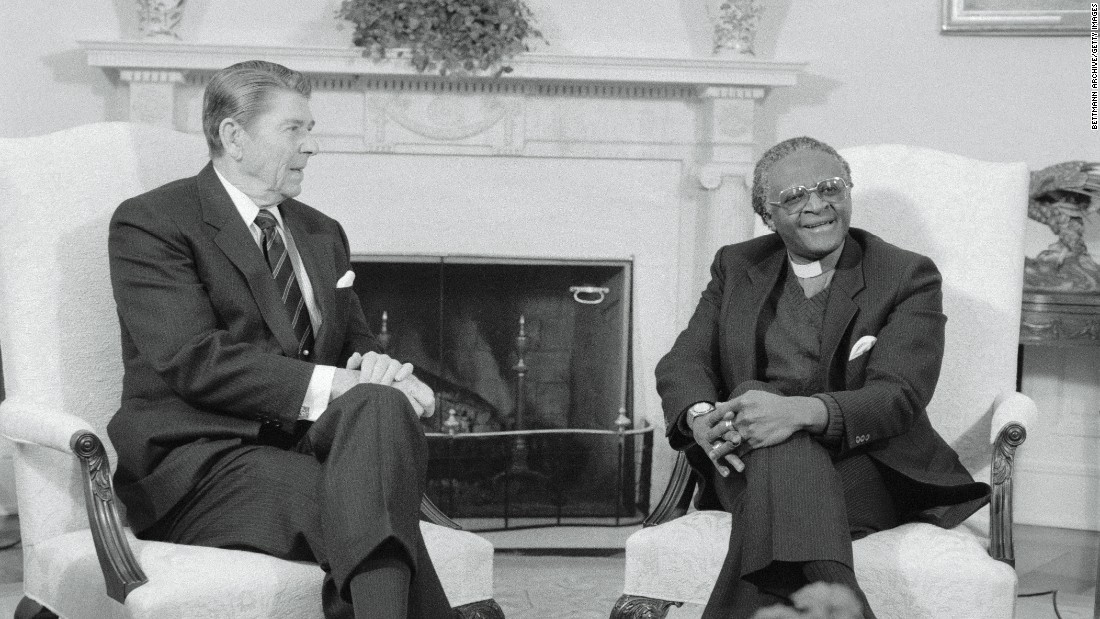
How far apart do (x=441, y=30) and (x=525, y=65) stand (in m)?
0.30

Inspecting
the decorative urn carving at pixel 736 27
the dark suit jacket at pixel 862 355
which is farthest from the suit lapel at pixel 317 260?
the decorative urn carving at pixel 736 27

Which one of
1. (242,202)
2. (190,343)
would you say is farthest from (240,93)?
(190,343)

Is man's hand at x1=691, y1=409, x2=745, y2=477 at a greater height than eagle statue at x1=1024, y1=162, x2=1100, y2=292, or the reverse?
eagle statue at x1=1024, y1=162, x2=1100, y2=292

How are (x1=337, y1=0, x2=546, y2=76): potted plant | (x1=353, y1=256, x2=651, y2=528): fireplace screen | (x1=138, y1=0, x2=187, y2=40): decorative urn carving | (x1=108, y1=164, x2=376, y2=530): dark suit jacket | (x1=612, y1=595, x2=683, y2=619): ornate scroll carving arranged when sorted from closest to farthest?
(x1=108, y1=164, x2=376, y2=530): dark suit jacket
(x1=612, y1=595, x2=683, y2=619): ornate scroll carving
(x1=337, y1=0, x2=546, y2=76): potted plant
(x1=138, y1=0, x2=187, y2=40): decorative urn carving
(x1=353, y1=256, x2=651, y2=528): fireplace screen

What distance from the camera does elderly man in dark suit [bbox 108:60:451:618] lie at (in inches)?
72.8

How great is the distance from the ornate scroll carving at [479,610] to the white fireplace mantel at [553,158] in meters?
2.03

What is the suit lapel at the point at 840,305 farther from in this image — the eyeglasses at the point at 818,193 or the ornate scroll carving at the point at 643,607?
the ornate scroll carving at the point at 643,607

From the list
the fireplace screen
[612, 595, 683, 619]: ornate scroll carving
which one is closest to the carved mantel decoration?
the fireplace screen

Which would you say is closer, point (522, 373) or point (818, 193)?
point (818, 193)

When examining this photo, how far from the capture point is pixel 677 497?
234 cm

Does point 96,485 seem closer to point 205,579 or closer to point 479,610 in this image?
point 205,579

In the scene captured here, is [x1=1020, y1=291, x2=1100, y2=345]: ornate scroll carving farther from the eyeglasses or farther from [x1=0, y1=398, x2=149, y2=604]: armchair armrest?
[x1=0, y1=398, x2=149, y2=604]: armchair armrest

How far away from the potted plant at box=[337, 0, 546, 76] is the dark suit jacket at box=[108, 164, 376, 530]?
62.2 inches

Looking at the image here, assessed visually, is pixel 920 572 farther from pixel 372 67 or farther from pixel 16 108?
pixel 16 108
